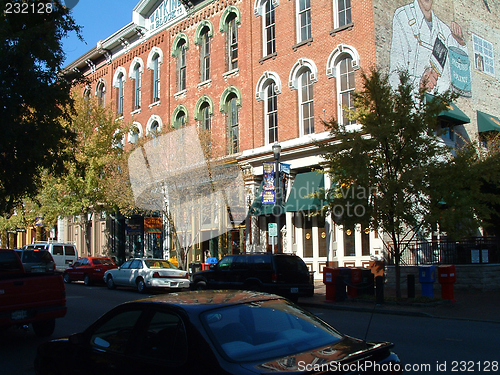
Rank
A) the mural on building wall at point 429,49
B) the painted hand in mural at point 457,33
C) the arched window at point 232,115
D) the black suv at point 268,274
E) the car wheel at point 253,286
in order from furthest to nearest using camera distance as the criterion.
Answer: the arched window at point 232,115
the painted hand in mural at point 457,33
the mural on building wall at point 429,49
the car wheel at point 253,286
the black suv at point 268,274

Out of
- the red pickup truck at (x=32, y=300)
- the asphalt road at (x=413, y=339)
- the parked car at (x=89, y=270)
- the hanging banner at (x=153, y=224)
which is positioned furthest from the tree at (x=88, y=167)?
the red pickup truck at (x=32, y=300)

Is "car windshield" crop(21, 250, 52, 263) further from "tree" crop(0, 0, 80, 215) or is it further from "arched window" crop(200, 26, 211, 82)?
"arched window" crop(200, 26, 211, 82)

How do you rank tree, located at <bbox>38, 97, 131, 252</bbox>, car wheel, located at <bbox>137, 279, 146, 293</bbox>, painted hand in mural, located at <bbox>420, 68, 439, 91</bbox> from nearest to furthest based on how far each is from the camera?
car wheel, located at <bbox>137, 279, 146, 293</bbox> < painted hand in mural, located at <bbox>420, 68, 439, 91</bbox> < tree, located at <bbox>38, 97, 131, 252</bbox>

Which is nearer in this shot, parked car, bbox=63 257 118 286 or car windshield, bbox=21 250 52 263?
car windshield, bbox=21 250 52 263

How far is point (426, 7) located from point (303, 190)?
11.6 m

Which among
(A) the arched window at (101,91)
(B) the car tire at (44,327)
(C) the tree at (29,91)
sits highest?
(A) the arched window at (101,91)

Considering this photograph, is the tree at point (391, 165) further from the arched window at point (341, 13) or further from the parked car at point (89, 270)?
the parked car at point (89, 270)

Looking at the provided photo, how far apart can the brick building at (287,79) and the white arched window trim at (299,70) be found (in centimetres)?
5

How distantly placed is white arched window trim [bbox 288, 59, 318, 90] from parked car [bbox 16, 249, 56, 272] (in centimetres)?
1461

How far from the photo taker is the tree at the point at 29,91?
1259 cm

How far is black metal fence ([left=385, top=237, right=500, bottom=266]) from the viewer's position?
1829cm

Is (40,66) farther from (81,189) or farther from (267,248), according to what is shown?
(81,189)

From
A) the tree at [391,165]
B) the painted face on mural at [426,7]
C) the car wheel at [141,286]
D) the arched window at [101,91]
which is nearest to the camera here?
the tree at [391,165]

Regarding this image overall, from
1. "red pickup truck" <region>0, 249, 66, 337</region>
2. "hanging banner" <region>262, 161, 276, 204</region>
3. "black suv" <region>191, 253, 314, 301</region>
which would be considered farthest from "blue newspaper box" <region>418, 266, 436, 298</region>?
"red pickup truck" <region>0, 249, 66, 337</region>
